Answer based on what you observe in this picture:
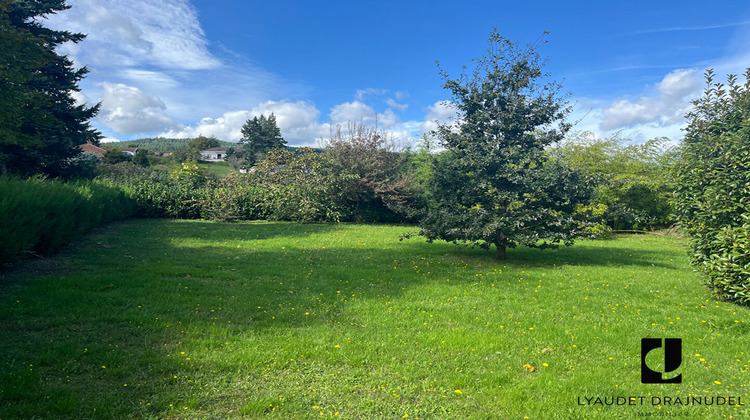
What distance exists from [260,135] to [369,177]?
43.7 m

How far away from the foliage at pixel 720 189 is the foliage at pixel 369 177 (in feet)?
41.8

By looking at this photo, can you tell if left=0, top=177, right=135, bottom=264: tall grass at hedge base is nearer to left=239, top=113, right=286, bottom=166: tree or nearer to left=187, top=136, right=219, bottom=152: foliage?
left=239, top=113, right=286, bottom=166: tree

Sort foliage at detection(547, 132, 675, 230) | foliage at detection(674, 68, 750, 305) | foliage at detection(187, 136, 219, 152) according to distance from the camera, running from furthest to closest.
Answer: foliage at detection(187, 136, 219, 152) → foliage at detection(547, 132, 675, 230) → foliage at detection(674, 68, 750, 305)

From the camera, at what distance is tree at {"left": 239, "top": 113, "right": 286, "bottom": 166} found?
57719mm

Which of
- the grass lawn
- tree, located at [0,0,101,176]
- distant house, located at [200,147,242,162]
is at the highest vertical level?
distant house, located at [200,147,242,162]

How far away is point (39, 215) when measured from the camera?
735cm

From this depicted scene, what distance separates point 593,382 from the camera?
357cm

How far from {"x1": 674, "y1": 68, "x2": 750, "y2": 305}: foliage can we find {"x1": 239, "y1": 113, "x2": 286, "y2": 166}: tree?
178 feet

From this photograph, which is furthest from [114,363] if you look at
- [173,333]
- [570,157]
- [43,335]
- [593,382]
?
[570,157]

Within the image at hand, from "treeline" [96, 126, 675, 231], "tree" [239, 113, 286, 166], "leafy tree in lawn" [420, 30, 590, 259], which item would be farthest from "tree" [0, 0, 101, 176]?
"tree" [239, 113, 286, 166]

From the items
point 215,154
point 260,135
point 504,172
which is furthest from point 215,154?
point 504,172

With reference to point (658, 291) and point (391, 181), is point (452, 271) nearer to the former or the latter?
point (658, 291)

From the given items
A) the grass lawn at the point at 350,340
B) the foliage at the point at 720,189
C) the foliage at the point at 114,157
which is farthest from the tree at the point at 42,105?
the foliage at the point at 114,157

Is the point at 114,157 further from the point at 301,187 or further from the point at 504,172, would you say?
the point at 504,172
